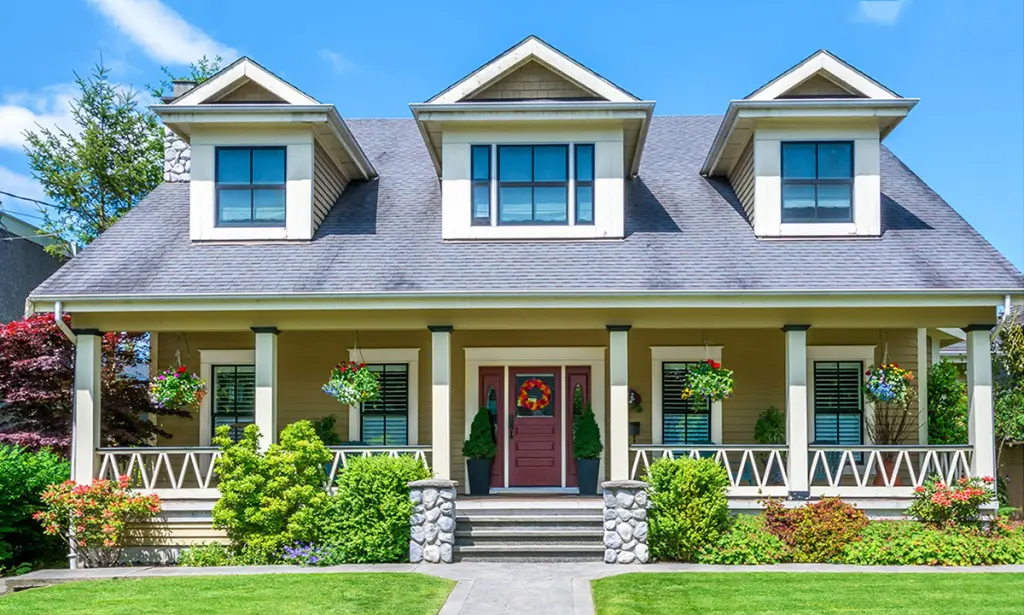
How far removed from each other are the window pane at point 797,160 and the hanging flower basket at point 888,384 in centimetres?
315

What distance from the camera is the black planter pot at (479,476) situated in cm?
1426

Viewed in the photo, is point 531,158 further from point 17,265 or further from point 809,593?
point 17,265

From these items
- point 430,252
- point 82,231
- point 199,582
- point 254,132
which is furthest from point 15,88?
point 199,582

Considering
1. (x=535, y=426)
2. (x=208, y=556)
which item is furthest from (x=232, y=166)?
(x=535, y=426)

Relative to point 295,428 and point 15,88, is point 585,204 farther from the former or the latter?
point 15,88

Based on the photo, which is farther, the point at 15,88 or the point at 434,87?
the point at 15,88

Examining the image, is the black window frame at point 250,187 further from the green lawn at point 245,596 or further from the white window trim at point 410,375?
the green lawn at point 245,596

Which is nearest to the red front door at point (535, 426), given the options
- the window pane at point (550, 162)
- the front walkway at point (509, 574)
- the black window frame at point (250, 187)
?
the window pane at point (550, 162)

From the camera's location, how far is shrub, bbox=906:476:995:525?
11.8m

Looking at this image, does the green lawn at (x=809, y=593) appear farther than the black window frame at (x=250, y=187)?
No

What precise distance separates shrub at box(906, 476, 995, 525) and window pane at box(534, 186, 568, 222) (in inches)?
252

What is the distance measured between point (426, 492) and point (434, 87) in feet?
21.5

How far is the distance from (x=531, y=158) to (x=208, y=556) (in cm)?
739

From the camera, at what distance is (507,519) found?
12.2m
